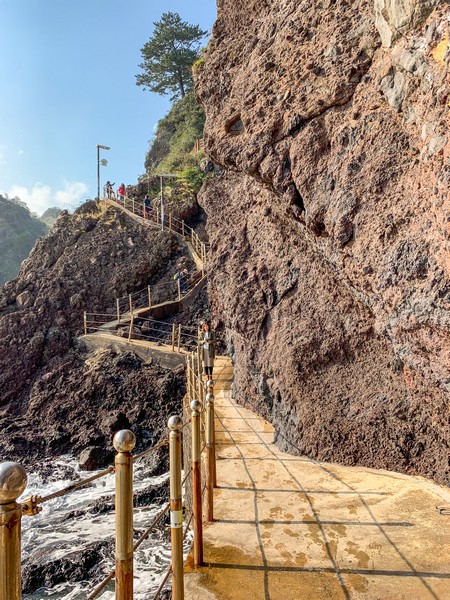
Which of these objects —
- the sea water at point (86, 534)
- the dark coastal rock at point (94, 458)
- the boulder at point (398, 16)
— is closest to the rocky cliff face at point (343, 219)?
the boulder at point (398, 16)

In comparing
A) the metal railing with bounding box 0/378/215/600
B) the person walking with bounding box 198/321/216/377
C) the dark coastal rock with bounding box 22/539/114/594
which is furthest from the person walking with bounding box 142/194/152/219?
the metal railing with bounding box 0/378/215/600

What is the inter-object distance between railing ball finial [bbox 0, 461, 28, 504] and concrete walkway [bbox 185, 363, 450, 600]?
2468mm

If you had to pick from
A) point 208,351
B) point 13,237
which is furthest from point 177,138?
point 13,237

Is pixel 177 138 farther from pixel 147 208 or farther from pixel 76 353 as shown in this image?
pixel 76 353

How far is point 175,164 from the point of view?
33.0m

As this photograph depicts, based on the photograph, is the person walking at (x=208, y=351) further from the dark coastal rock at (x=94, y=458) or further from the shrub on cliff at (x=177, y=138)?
the shrub on cliff at (x=177, y=138)

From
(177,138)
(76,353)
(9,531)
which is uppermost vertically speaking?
(177,138)

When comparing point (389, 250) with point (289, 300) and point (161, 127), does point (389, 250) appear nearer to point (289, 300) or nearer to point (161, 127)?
point (289, 300)

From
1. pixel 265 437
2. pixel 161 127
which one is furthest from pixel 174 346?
pixel 161 127

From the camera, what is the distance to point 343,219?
5.20 meters

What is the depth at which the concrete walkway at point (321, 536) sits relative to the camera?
3.31 meters

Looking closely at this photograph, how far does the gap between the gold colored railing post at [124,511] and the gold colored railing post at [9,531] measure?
0.68 metres

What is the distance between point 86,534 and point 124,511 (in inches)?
315

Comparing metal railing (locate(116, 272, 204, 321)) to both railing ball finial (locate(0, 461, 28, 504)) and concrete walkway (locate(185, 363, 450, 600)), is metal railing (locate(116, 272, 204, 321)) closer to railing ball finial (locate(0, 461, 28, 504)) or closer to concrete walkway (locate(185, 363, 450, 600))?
concrete walkway (locate(185, 363, 450, 600))
